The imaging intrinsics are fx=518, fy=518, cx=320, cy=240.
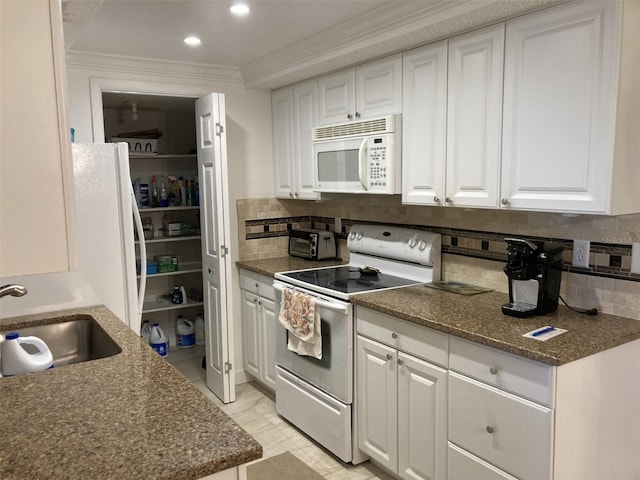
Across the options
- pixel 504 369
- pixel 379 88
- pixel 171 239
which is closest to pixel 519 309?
pixel 504 369

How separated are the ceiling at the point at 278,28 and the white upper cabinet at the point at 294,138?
0.21 m

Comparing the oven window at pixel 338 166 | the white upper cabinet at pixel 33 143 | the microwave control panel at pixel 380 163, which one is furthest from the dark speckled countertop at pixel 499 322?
the white upper cabinet at pixel 33 143

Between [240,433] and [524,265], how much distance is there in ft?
4.66

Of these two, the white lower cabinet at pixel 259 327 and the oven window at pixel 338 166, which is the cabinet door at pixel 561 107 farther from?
the white lower cabinet at pixel 259 327

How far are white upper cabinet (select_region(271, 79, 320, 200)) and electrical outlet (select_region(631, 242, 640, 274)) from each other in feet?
6.22

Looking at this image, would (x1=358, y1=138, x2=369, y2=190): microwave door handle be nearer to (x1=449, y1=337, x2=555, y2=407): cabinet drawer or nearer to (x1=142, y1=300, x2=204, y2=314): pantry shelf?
(x1=449, y1=337, x2=555, y2=407): cabinet drawer

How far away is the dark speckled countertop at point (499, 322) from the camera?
181 centimetres

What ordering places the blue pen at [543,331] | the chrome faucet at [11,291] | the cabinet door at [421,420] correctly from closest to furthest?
1. the chrome faucet at [11,291]
2. the blue pen at [543,331]
3. the cabinet door at [421,420]

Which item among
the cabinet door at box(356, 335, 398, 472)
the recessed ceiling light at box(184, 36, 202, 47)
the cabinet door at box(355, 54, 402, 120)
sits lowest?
the cabinet door at box(356, 335, 398, 472)

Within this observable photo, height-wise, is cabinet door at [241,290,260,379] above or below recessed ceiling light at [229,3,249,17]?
below

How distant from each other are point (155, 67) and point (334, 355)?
7.26ft

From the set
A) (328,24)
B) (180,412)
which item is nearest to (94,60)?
(328,24)

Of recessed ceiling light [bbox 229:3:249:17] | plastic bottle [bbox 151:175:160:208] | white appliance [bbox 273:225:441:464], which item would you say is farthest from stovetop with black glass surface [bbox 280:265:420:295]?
plastic bottle [bbox 151:175:160:208]

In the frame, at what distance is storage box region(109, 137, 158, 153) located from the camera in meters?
4.43
